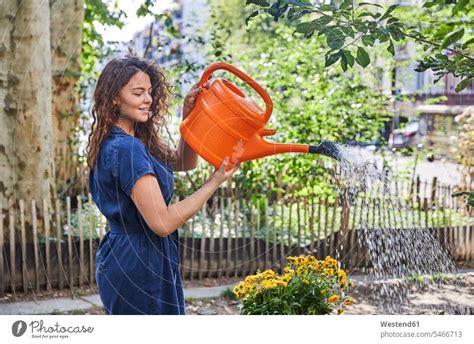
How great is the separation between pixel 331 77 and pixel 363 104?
0.13 m

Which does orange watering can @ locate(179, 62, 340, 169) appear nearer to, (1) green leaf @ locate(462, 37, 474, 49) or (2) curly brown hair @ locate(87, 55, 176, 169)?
(2) curly brown hair @ locate(87, 55, 176, 169)

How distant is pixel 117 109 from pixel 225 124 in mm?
266

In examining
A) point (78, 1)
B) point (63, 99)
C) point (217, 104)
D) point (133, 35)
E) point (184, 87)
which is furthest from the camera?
point (63, 99)

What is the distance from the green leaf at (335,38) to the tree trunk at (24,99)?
3.24ft

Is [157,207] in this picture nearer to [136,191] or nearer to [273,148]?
[136,191]

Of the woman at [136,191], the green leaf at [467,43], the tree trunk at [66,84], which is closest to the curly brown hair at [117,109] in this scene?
the woman at [136,191]

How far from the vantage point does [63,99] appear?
304 centimetres

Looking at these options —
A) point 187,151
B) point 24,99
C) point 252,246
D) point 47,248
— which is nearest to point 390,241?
point 252,246

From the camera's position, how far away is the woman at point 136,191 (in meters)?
1.95
